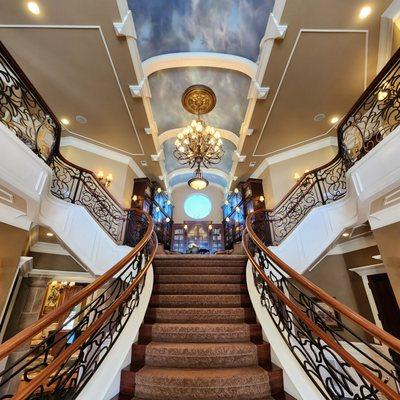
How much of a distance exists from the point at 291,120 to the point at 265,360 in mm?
5912

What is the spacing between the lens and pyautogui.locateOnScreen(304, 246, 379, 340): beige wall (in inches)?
209

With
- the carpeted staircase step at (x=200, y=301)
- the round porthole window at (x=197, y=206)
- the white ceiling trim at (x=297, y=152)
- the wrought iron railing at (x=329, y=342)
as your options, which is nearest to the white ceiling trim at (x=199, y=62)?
the white ceiling trim at (x=297, y=152)

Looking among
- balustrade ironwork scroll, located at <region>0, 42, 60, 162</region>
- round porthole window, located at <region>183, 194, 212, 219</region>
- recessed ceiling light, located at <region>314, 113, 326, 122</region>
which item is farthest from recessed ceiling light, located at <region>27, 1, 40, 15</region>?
round porthole window, located at <region>183, 194, 212, 219</region>

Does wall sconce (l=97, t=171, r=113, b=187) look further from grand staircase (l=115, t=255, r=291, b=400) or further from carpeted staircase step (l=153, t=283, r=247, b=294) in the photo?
carpeted staircase step (l=153, t=283, r=247, b=294)

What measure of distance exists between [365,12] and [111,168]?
7.45 metres

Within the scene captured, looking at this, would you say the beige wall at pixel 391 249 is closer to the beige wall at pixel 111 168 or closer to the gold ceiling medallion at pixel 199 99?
the gold ceiling medallion at pixel 199 99

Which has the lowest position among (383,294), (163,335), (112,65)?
(163,335)

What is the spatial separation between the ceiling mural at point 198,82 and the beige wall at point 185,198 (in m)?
5.23

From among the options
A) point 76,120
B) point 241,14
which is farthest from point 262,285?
point 76,120

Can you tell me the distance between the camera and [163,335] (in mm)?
2439

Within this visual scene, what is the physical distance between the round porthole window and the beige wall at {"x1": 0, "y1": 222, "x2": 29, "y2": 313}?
9443 mm

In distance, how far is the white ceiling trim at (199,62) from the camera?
18.8 ft

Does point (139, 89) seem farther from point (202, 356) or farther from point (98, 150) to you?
point (202, 356)

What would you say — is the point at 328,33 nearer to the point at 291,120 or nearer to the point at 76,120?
the point at 291,120
